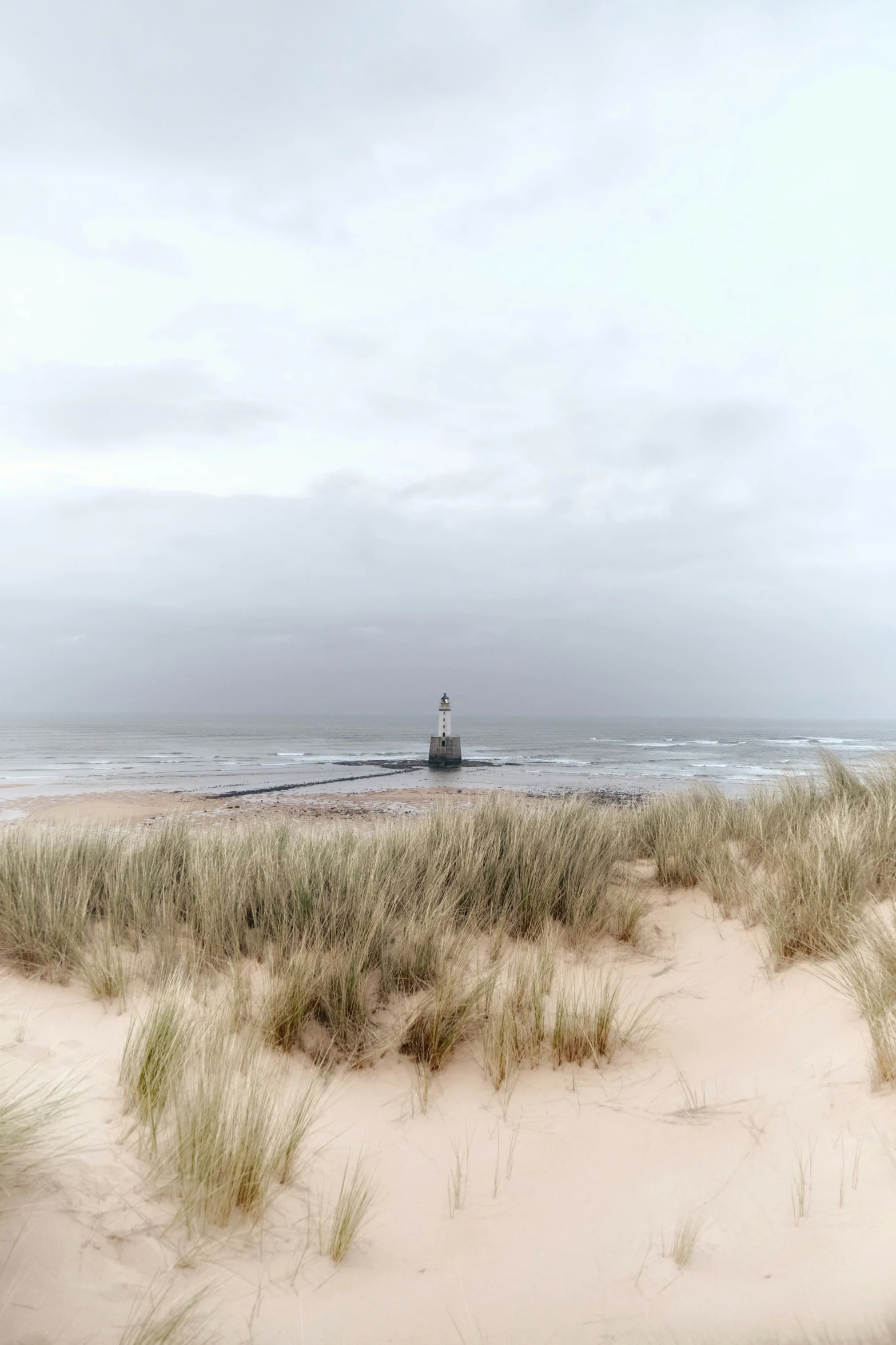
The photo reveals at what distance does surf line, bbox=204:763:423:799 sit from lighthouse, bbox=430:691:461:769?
6.48ft

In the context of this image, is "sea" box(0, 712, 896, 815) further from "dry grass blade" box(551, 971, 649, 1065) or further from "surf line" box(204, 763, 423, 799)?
"dry grass blade" box(551, 971, 649, 1065)

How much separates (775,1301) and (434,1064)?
6.31 ft

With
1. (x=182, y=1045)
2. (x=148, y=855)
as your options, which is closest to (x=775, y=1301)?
(x=182, y=1045)

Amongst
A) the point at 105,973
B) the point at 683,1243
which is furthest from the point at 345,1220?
the point at 105,973

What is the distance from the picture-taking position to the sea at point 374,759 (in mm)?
30734

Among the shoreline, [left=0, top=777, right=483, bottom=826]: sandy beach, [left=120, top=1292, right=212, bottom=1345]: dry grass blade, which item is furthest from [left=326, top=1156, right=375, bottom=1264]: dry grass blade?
the shoreline

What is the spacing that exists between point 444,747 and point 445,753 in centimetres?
43

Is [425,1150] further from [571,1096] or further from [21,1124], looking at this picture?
[21,1124]

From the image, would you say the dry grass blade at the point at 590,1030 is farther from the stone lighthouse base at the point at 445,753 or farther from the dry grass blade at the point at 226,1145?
the stone lighthouse base at the point at 445,753

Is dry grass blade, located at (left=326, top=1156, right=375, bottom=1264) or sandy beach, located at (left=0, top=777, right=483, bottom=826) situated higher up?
dry grass blade, located at (left=326, top=1156, right=375, bottom=1264)

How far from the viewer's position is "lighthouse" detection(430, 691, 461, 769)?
45500 millimetres

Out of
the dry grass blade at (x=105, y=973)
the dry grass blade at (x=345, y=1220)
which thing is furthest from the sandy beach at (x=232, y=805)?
the dry grass blade at (x=345, y=1220)

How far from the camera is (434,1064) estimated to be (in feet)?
11.9

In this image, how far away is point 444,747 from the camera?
45.8m
